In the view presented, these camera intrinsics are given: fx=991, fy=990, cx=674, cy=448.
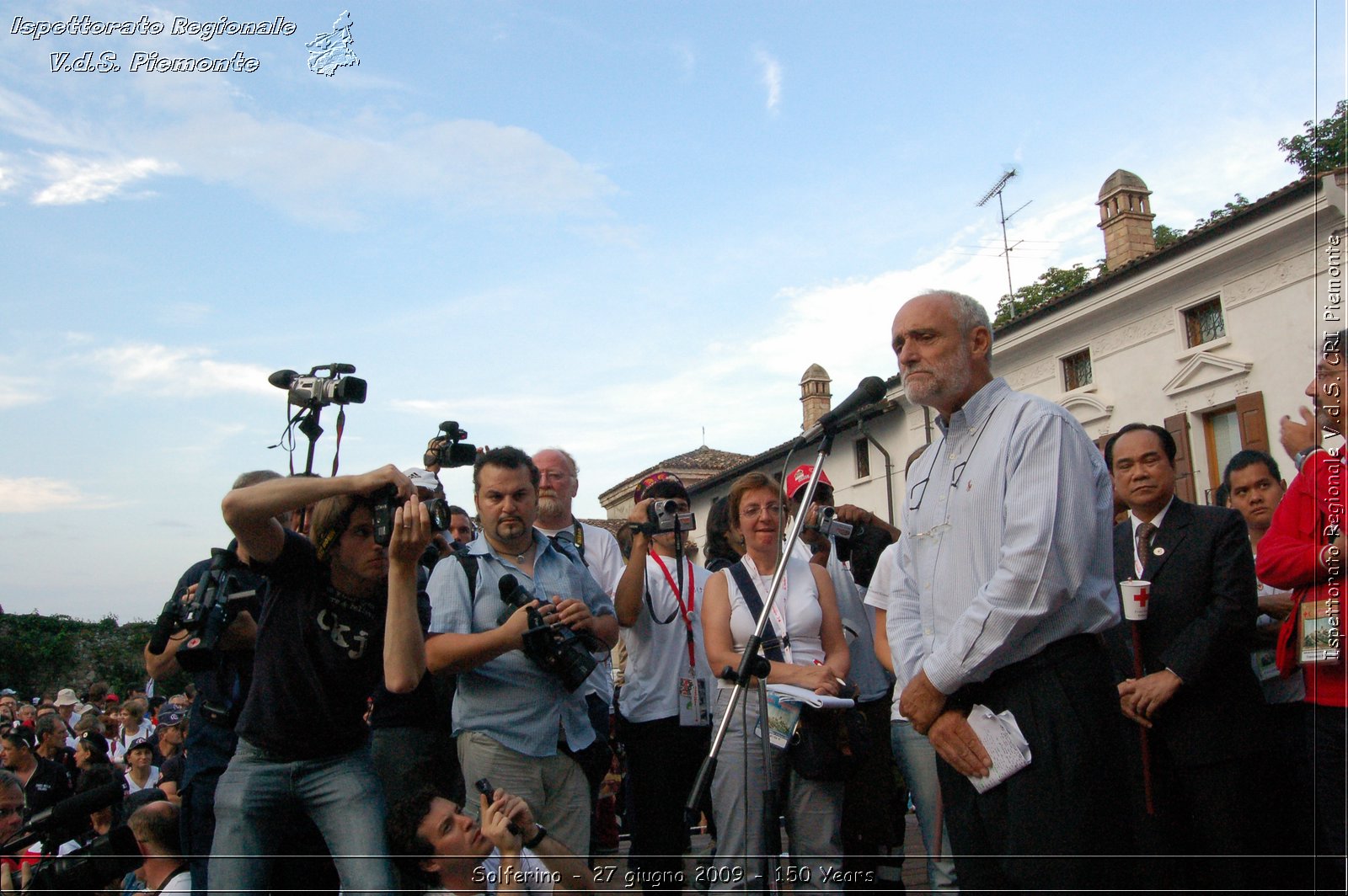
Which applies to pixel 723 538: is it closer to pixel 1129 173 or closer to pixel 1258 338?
pixel 1258 338

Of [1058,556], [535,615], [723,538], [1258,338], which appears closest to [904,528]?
[1058,556]

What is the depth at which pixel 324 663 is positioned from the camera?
3.43m

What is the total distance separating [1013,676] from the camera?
281 cm

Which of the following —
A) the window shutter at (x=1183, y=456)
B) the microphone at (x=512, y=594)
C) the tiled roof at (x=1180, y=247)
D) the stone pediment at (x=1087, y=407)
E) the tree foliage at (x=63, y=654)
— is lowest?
the tree foliage at (x=63, y=654)

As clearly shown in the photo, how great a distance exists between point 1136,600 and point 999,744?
5.22 feet

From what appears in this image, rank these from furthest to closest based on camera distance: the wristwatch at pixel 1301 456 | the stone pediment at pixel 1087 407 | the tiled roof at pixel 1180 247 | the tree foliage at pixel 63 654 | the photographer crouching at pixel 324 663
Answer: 1. the tree foliage at pixel 63 654
2. the stone pediment at pixel 1087 407
3. the tiled roof at pixel 1180 247
4. the wristwatch at pixel 1301 456
5. the photographer crouching at pixel 324 663

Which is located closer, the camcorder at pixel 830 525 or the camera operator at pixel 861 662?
the camera operator at pixel 861 662

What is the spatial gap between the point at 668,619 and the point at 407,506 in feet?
7.95

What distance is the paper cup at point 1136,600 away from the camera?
399 cm

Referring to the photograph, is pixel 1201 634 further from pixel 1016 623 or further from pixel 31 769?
pixel 31 769

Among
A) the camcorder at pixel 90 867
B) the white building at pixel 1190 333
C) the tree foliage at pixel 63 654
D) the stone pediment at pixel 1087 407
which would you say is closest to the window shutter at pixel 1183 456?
the white building at pixel 1190 333

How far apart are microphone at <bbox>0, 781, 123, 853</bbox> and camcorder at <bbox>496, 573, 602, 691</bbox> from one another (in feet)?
4.80

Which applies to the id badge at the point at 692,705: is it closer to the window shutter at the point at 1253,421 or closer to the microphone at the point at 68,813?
the microphone at the point at 68,813

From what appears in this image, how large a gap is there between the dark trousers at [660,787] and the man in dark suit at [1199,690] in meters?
2.10
